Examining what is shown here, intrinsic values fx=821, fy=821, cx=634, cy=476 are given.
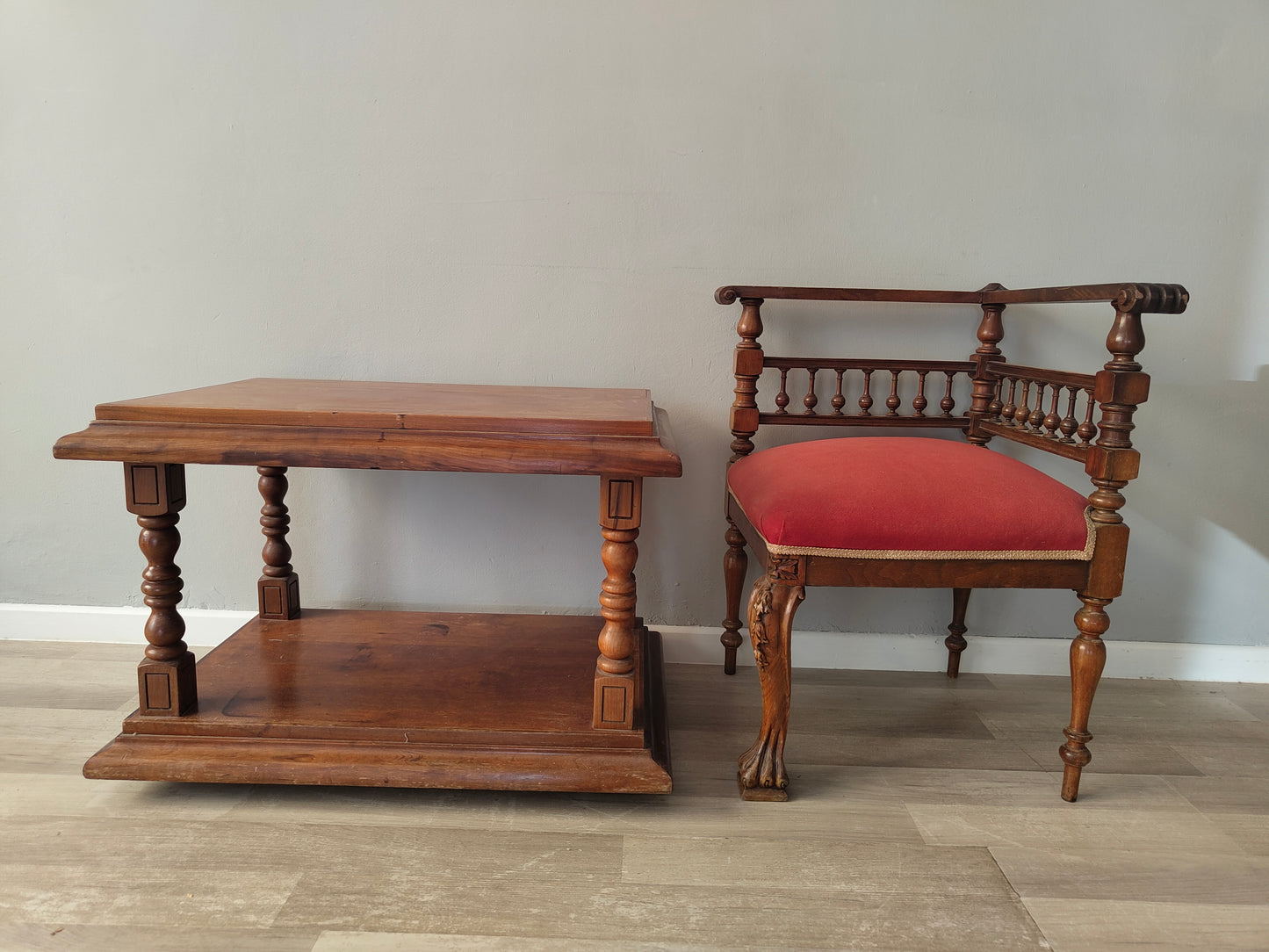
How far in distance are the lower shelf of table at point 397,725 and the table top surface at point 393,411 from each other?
0.53 meters

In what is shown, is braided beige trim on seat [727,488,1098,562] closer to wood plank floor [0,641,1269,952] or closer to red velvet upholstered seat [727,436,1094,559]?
→ red velvet upholstered seat [727,436,1094,559]

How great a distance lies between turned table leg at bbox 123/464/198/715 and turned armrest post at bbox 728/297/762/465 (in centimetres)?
115

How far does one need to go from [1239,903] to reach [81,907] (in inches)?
65.9

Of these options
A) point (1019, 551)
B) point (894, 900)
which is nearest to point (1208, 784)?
point (1019, 551)

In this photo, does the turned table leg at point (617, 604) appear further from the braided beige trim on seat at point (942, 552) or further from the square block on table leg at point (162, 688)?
the square block on table leg at point (162, 688)

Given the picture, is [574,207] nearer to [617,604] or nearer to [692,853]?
[617,604]

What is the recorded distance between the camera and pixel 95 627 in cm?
210

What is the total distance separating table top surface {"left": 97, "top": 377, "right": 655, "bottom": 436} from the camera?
4.42 feet

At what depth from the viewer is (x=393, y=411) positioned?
1.38 meters

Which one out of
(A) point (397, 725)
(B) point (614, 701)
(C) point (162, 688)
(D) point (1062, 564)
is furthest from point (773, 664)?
(C) point (162, 688)

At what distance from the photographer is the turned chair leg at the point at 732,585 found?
77.6 inches

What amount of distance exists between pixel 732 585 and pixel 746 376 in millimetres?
507

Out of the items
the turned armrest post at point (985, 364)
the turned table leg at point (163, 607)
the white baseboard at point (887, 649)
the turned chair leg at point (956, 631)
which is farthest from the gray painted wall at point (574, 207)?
the turned table leg at point (163, 607)

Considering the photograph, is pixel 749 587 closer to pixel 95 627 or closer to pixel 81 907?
pixel 81 907
